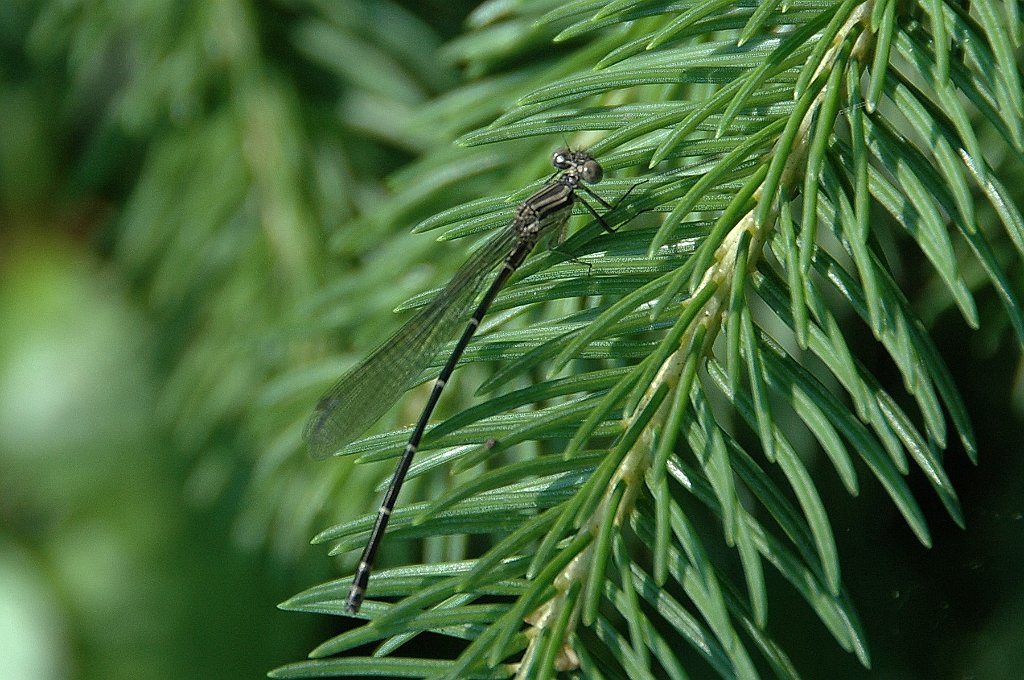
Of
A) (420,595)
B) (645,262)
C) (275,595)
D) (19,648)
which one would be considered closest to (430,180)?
(645,262)

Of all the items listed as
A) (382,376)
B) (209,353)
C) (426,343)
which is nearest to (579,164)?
(426,343)

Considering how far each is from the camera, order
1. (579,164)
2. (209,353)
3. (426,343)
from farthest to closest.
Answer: (209,353), (426,343), (579,164)

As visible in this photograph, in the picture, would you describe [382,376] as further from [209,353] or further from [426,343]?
[209,353]

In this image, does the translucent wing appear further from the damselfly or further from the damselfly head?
the damselfly head

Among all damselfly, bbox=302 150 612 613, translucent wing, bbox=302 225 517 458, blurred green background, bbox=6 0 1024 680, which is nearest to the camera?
damselfly, bbox=302 150 612 613

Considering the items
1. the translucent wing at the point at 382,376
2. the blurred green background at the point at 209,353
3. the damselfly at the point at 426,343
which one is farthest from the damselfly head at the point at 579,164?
the blurred green background at the point at 209,353

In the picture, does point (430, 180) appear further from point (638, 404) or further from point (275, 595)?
point (275, 595)

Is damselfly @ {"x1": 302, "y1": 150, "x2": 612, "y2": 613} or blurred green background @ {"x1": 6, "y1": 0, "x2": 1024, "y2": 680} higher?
blurred green background @ {"x1": 6, "y1": 0, "x2": 1024, "y2": 680}

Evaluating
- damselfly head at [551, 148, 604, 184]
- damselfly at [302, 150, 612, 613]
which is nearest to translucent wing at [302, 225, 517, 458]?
damselfly at [302, 150, 612, 613]
